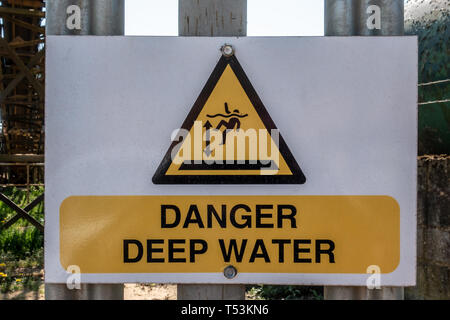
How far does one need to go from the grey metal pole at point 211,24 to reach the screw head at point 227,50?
4 centimetres

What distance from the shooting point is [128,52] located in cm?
103

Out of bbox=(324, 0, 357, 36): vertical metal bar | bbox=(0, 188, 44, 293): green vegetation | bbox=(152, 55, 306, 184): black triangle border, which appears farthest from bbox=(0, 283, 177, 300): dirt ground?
bbox=(324, 0, 357, 36): vertical metal bar

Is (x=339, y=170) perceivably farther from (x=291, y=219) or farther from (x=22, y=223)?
(x=22, y=223)

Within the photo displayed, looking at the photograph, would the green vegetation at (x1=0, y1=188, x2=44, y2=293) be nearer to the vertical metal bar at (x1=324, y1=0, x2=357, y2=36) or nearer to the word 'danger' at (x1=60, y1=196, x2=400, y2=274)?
the word 'danger' at (x1=60, y1=196, x2=400, y2=274)

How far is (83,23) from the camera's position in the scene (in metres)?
1.03

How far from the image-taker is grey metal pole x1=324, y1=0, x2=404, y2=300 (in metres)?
1.01

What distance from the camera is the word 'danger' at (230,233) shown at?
101cm

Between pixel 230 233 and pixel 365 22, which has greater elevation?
pixel 365 22

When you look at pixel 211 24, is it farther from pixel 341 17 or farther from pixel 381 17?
pixel 381 17

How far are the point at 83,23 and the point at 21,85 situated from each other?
11.0 m

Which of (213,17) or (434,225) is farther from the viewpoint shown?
(434,225)

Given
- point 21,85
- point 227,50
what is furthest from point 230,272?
point 21,85

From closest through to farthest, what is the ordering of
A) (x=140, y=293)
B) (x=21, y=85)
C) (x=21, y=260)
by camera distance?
(x=140, y=293)
(x=21, y=260)
(x=21, y=85)
